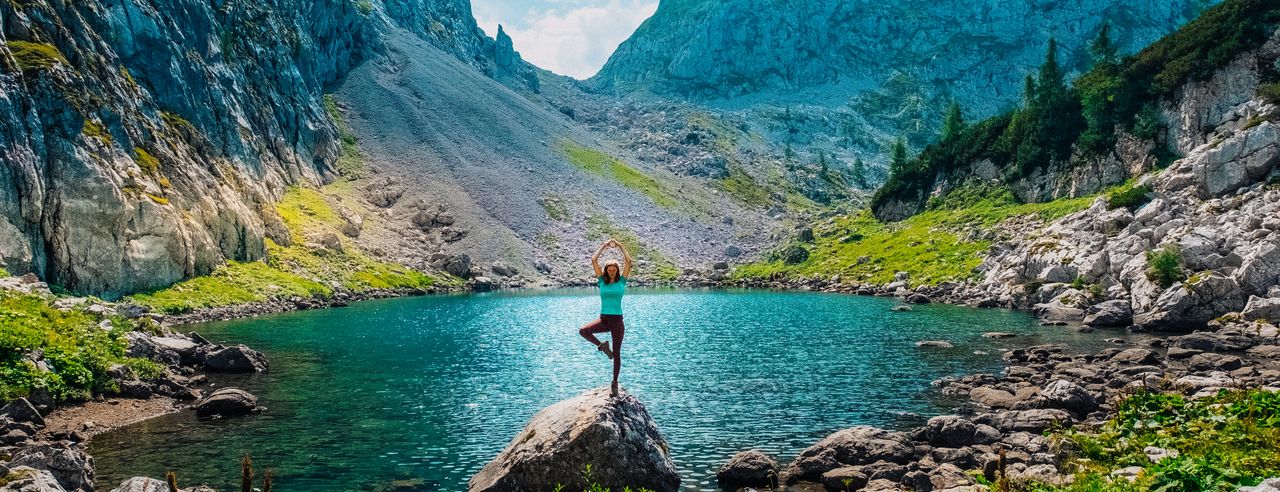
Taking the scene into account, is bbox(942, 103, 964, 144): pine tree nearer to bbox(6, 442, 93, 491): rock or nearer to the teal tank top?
the teal tank top

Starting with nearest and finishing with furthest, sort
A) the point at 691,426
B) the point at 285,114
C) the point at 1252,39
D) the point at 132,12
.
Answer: the point at 691,426, the point at 1252,39, the point at 132,12, the point at 285,114

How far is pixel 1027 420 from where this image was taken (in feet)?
97.4

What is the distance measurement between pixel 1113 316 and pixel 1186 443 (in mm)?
45328

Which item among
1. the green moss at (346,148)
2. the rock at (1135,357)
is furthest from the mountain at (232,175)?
the rock at (1135,357)

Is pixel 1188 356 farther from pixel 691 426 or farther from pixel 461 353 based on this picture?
pixel 461 353

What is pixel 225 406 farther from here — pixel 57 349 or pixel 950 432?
pixel 950 432

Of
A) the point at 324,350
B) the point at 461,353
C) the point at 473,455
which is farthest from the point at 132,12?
the point at 473,455

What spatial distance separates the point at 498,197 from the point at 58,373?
14255 cm

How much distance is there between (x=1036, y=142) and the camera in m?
121

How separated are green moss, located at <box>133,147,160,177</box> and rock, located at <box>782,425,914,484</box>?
95064 mm

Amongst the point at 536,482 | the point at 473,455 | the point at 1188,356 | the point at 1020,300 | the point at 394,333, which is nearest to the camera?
the point at 536,482

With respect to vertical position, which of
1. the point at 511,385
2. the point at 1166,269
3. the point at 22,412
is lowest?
the point at 511,385

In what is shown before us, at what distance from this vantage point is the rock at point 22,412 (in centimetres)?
2962

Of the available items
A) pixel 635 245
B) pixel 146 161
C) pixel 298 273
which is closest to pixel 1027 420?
pixel 146 161
